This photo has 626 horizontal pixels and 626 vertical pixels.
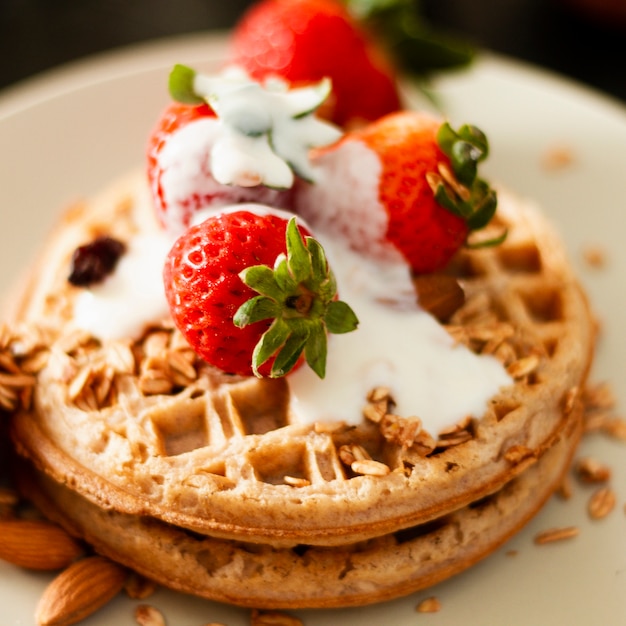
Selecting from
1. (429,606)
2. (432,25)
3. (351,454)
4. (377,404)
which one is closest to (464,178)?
(377,404)

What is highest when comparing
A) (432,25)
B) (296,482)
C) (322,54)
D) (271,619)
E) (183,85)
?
(183,85)

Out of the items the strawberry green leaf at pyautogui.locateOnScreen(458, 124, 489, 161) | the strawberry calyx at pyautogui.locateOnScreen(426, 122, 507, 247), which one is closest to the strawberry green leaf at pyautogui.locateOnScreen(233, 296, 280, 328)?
the strawberry calyx at pyautogui.locateOnScreen(426, 122, 507, 247)

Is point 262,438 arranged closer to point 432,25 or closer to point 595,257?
point 595,257

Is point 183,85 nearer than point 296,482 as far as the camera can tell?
No

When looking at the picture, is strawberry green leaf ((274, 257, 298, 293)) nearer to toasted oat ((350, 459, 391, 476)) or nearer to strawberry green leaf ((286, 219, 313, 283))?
strawberry green leaf ((286, 219, 313, 283))

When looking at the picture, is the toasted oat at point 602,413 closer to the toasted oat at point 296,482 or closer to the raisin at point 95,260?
the toasted oat at point 296,482

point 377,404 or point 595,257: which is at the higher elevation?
point 377,404

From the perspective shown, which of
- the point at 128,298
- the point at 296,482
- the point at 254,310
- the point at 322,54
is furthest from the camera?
the point at 322,54
